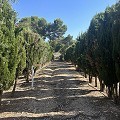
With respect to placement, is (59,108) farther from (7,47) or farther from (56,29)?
(56,29)

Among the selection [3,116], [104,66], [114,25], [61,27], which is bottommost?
[3,116]

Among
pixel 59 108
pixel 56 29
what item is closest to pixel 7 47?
pixel 59 108

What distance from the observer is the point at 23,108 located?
14.2 m

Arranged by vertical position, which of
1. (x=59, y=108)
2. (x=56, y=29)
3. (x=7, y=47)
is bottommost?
(x=59, y=108)

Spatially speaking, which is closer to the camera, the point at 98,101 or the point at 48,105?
the point at 48,105

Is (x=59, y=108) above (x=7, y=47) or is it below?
below

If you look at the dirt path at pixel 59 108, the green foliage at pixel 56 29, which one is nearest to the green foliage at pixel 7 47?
the dirt path at pixel 59 108

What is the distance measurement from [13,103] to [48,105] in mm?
2109

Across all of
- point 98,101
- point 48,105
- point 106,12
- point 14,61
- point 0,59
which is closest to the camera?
point 0,59

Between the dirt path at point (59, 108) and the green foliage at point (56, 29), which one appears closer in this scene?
the dirt path at point (59, 108)

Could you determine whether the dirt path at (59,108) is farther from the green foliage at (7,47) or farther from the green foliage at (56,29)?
the green foliage at (56,29)

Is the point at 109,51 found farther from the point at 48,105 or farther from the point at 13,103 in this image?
the point at 13,103

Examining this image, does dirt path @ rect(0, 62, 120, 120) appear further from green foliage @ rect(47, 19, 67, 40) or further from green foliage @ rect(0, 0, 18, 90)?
green foliage @ rect(47, 19, 67, 40)

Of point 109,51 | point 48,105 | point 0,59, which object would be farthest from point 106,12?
point 0,59
